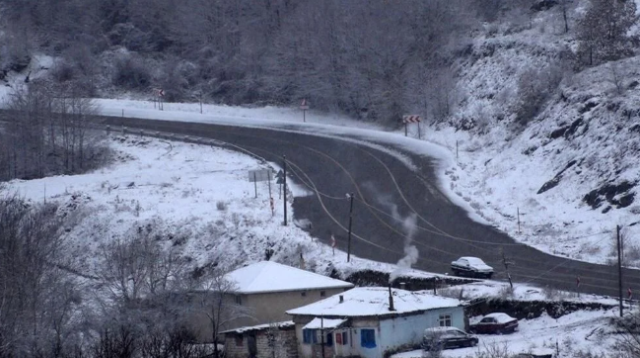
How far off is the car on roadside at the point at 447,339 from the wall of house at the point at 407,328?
19.1 inches

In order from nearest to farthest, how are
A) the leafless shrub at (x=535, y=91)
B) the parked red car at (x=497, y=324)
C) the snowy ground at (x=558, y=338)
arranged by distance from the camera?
the snowy ground at (x=558, y=338), the parked red car at (x=497, y=324), the leafless shrub at (x=535, y=91)

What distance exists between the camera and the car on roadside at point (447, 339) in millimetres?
29391

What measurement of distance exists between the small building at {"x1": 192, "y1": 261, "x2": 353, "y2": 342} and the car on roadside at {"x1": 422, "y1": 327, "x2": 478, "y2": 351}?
6444 millimetres

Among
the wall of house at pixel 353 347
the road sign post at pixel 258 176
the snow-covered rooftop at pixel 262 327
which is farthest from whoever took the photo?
the road sign post at pixel 258 176

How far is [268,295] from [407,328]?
655cm

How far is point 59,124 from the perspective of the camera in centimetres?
5903

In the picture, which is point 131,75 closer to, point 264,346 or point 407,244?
point 407,244

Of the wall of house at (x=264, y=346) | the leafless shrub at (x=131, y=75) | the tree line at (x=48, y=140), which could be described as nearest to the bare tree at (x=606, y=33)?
the tree line at (x=48, y=140)

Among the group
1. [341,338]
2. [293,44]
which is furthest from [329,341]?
[293,44]

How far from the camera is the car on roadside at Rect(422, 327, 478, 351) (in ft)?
96.4

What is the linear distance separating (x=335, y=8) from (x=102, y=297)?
123ft

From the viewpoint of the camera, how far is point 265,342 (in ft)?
108

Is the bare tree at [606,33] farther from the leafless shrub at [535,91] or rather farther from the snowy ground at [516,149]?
the leafless shrub at [535,91]

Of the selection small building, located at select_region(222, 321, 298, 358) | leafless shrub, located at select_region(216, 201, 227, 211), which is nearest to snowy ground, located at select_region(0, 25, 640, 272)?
leafless shrub, located at select_region(216, 201, 227, 211)
